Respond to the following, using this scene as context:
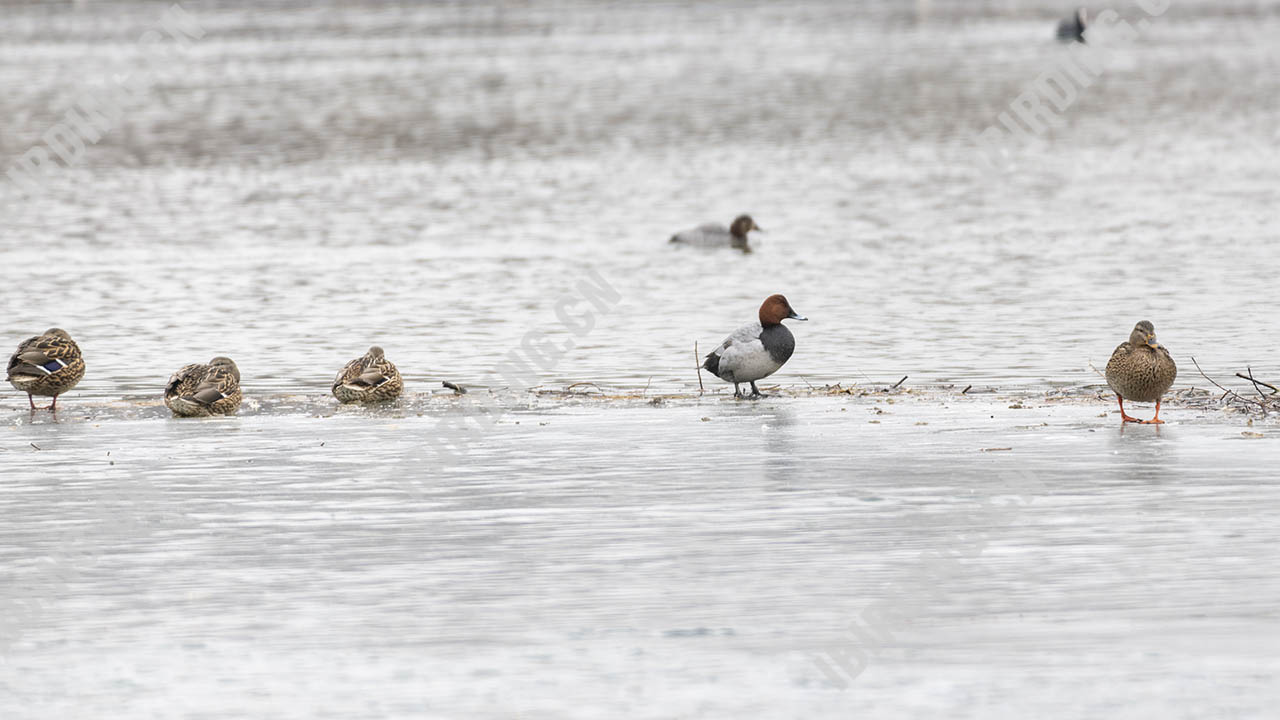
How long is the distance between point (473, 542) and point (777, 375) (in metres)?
6.31

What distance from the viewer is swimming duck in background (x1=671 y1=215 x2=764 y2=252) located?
25.2m

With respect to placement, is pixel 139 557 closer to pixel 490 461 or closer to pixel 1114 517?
pixel 490 461

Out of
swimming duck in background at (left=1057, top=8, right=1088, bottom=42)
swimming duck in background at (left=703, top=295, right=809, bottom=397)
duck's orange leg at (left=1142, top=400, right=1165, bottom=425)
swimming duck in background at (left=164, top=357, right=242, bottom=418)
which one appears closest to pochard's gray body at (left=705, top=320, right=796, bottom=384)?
swimming duck in background at (left=703, top=295, right=809, bottom=397)

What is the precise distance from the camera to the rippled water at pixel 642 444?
7395 millimetres

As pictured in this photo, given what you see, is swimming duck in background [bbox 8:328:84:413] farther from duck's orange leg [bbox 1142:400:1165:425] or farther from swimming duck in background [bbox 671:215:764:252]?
swimming duck in background [bbox 671:215:764:252]

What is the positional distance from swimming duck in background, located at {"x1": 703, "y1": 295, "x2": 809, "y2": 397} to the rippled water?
24 cm

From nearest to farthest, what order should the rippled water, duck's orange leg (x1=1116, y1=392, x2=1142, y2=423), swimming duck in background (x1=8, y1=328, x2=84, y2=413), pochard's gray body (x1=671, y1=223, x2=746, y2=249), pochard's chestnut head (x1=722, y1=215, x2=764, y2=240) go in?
the rippled water, duck's orange leg (x1=1116, y1=392, x2=1142, y2=423), swimming duck in background (x1=8, y1=328, x2=84, y2=413), pochard's gray body (x1=671, y1=223, x2=746, y2=249), pochard's chestnut head (x1=722, y1=215, x2=764, y2=240)

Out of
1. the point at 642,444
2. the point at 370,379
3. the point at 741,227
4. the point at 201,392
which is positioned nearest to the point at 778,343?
the point at 642,444

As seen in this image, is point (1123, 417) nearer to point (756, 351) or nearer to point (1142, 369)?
point (1142, 369)

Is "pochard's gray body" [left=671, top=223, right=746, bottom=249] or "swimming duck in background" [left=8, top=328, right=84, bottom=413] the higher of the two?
"pochard's gray body" [left=671, top=223, right=746, bottom=249]

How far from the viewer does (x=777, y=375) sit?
50.0ft

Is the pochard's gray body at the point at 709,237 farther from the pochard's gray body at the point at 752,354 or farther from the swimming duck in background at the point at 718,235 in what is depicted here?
the pochard's gray body at the point at 752,354

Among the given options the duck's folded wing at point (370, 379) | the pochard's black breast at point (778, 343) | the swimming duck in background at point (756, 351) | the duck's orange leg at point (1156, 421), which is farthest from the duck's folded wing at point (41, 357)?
the duck's orange leg at point (1156, 421)

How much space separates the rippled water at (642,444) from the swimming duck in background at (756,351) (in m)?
0.24
